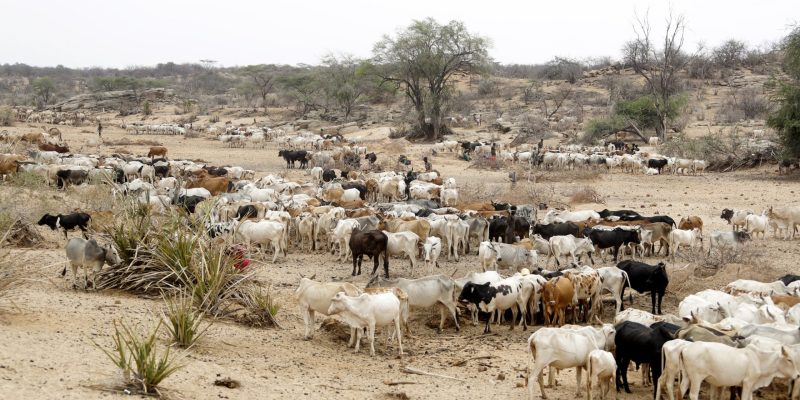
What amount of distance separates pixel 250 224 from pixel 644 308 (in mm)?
8127

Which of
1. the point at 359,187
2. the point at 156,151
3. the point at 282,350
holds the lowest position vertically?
the point at 282,350

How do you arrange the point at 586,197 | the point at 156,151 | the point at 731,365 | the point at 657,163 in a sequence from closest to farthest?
the point at 731,365, the point at 586,197, the point at 657,163, the point at 156,151

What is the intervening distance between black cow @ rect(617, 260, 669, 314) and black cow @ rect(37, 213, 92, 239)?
34.5 feet

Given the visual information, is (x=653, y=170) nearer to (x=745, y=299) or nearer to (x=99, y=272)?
(x=745, y=299)

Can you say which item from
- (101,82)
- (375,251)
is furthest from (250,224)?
(101,82)

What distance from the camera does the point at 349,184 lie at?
23.4 meters

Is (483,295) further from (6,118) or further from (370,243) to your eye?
(6,118)

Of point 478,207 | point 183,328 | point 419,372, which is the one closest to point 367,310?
point 419,372

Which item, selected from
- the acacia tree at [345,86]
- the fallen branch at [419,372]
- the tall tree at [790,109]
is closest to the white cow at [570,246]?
the fallen branch at [419,372]

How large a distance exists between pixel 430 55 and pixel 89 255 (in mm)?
37327

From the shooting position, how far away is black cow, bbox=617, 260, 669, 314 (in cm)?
1134

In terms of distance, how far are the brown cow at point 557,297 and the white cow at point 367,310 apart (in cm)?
262

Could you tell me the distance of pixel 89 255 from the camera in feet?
34.2

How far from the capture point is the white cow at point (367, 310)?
9461 mm
